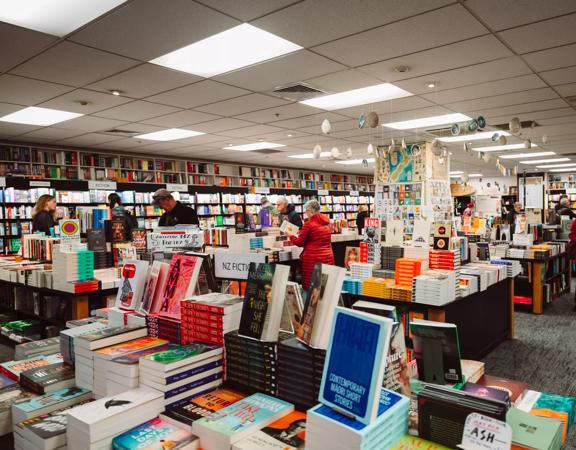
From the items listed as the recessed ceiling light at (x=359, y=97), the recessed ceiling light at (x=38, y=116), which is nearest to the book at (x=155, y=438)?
the recessed ceiling light at (x=359, y=97)

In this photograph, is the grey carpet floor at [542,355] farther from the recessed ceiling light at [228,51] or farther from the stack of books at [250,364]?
the recessed ceiling light at [228,51]

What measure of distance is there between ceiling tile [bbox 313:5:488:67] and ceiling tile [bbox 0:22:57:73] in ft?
7.40

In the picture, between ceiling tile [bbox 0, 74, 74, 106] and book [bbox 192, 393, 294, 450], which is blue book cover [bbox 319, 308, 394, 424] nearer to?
book [bbox 192, 393, 294, 450]

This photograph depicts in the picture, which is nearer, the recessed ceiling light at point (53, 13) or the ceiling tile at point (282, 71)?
the recessed ceiling light at point (53, 13)

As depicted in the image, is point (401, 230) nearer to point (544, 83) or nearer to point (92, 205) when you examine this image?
point (544, 83)

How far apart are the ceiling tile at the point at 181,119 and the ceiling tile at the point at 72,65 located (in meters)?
1.75

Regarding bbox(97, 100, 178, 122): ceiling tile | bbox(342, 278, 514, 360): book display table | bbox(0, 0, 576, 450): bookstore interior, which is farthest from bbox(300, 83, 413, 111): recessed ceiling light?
bbox(342, 278, 514, 360): book display table

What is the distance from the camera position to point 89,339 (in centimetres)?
183

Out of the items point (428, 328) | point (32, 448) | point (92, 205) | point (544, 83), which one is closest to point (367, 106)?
point (544, 83)

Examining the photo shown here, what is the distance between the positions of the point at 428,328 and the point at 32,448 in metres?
1.62

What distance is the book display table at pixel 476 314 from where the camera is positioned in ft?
11.9

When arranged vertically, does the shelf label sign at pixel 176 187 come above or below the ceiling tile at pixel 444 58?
below

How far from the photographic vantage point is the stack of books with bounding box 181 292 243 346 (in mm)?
1771

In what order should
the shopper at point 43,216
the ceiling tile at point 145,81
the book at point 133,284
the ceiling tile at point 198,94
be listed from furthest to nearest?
the shopper at point 43,216 → the ceiling tile at point 198,94 → the ceiling tile at point 145,81 → the book at point 133,284
